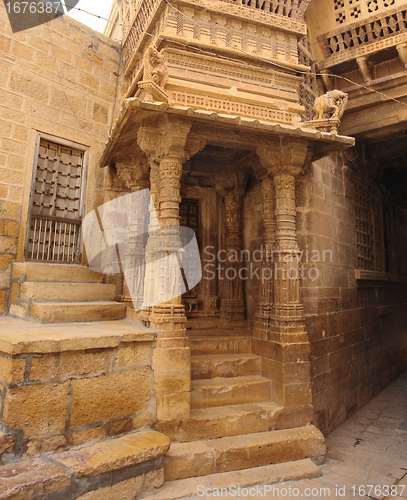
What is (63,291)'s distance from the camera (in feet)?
14.3

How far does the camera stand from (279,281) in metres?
4.26

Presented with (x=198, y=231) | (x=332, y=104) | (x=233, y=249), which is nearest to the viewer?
(x=332, y=104)

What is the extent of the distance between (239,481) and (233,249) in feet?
10.3

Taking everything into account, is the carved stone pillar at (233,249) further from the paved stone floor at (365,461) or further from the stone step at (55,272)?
the paved stone floor at (365,461)

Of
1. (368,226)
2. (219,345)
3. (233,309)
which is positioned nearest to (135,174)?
(233,309)

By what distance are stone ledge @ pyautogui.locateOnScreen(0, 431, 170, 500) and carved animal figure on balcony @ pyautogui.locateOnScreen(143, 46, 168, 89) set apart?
137 inches

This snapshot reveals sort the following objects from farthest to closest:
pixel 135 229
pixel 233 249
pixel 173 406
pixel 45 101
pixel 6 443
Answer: pixel 233 249 < pixel 45 101 < pixel 135 229 < pixel 173 406 < pixel 6 443

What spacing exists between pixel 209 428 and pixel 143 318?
51.4 inches

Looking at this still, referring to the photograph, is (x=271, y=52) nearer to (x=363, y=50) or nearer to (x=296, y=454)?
(x=363, y=50)

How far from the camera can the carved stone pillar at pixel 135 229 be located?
15.1ft

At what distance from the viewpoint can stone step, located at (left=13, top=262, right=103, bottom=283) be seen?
4516mm

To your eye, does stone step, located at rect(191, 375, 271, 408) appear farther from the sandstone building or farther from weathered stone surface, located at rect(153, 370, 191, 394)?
weathered stone surface, located at rect(153, 370, 191, 394)

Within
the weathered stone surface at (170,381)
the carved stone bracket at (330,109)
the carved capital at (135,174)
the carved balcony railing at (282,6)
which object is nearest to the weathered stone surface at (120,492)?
the weathered stone surface at (170,381)

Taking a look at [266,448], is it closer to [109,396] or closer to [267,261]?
[109,396]
